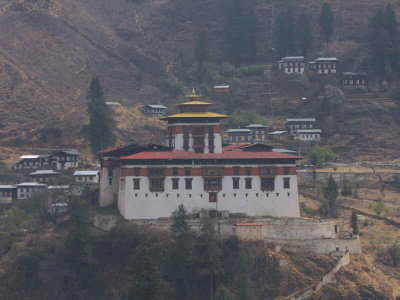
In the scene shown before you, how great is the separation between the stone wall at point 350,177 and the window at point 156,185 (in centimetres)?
3305

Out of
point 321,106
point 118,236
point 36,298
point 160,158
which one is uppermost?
point 321,106

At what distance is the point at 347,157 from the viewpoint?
146000mm

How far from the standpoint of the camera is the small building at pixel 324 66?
175 metres

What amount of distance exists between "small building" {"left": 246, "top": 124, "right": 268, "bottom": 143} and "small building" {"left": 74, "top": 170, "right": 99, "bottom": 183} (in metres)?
29.2

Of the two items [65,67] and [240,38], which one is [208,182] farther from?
[240,38]

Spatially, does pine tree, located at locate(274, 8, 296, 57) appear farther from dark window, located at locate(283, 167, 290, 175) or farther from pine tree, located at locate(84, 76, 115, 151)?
dark window, located at locate(283, 167, 290, 175)

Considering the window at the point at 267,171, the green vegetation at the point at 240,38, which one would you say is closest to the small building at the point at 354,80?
the green vegetation at the point at 240,38

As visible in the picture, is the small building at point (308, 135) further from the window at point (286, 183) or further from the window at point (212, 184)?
the window at point (212, 184)

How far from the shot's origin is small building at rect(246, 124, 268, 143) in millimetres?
151462

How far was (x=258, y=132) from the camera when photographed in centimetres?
15288

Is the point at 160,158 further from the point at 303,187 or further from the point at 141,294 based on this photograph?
the point at 303,187

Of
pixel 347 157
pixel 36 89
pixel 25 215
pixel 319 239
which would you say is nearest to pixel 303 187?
pixel 347 157

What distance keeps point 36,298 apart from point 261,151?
2953 cm

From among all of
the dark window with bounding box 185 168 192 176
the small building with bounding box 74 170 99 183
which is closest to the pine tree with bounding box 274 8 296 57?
the small building with bounding box 74 170 99 183
